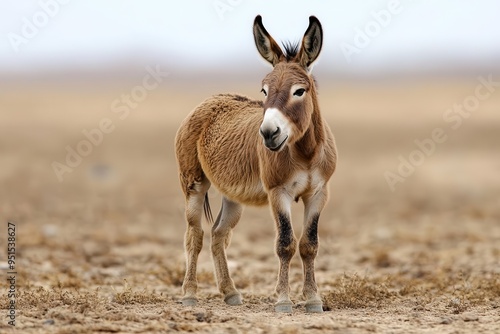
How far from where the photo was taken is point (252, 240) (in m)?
17.2

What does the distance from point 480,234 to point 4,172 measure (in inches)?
716

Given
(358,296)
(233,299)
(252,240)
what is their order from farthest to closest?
1. (252,240)
2. (233,299)
3. (358,296)

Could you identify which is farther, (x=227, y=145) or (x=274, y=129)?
(x=227, y=145)

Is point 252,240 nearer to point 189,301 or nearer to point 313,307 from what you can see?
point 189,301

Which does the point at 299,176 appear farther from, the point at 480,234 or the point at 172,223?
the point at 172,223

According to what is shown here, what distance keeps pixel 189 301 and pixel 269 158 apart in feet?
6.84

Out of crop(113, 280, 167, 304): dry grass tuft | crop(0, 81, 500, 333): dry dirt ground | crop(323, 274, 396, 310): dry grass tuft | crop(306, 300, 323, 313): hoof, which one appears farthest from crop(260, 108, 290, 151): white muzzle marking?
crop(113, 280, 167, 304): dry grass tuft

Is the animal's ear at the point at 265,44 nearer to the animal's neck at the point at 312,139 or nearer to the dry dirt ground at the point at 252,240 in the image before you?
the animal's neck at the point at 312,139

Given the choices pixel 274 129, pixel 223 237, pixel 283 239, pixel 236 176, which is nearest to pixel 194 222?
pixel 223 237

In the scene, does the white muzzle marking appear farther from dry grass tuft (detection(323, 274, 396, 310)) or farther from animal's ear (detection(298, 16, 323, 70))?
dry grass tuft (detection(323, 274, 396, 310))

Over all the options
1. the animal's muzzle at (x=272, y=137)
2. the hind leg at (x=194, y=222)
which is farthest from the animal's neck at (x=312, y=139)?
the hind leg at (x=194, y=222)

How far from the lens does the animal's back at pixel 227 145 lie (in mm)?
9297

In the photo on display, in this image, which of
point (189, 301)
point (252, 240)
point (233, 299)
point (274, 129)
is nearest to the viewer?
point (274, 129)

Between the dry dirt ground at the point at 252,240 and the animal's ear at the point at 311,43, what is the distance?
8.98 ft
